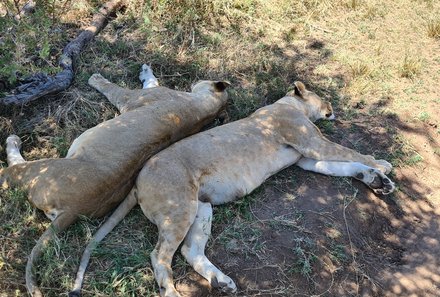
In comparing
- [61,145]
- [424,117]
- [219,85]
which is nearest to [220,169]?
[219,85]

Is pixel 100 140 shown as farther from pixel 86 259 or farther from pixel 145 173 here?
pixel 86 259

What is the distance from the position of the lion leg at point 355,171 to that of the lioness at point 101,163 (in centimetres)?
115

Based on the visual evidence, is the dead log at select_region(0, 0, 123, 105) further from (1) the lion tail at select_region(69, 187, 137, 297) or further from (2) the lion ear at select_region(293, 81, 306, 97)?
(2) the lion ear at select_region(293, 81, 306, 97)

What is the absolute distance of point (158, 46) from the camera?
624 cm

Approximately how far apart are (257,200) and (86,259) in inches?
62.7

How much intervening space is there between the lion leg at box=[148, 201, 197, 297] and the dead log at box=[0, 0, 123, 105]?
6.15 ft

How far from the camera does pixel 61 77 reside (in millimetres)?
5422

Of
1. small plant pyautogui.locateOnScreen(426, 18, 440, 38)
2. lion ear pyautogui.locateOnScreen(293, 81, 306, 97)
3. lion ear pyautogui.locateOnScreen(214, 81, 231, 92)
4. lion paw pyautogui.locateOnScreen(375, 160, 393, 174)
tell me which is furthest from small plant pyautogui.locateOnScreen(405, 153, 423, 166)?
small plant pyautogui.locateOnScreen(426, 18, 440, 38)

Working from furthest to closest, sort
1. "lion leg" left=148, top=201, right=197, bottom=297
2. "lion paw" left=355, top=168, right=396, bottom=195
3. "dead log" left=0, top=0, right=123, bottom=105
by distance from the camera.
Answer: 1. "dead log" left=0, top=0, right=123, bottom=105
2. "lion paw" left=355, top=168, right=396, bottom=195
3. "lion leg" left=148, top=201, right=197, bottom=297

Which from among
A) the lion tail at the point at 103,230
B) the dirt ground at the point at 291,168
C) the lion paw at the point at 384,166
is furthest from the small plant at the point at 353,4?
the lion tail at the point at 103,230

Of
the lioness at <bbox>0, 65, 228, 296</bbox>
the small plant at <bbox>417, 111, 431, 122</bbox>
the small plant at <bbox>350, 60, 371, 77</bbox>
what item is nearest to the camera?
the lioness at <bbox>0, 65, 228, 296</bbox>

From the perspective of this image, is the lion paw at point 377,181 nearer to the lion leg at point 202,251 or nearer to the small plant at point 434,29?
the lion leg at point 202,251

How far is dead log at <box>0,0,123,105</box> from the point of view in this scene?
504 centimetres

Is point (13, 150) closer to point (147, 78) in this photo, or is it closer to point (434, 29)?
point (147, 78)
